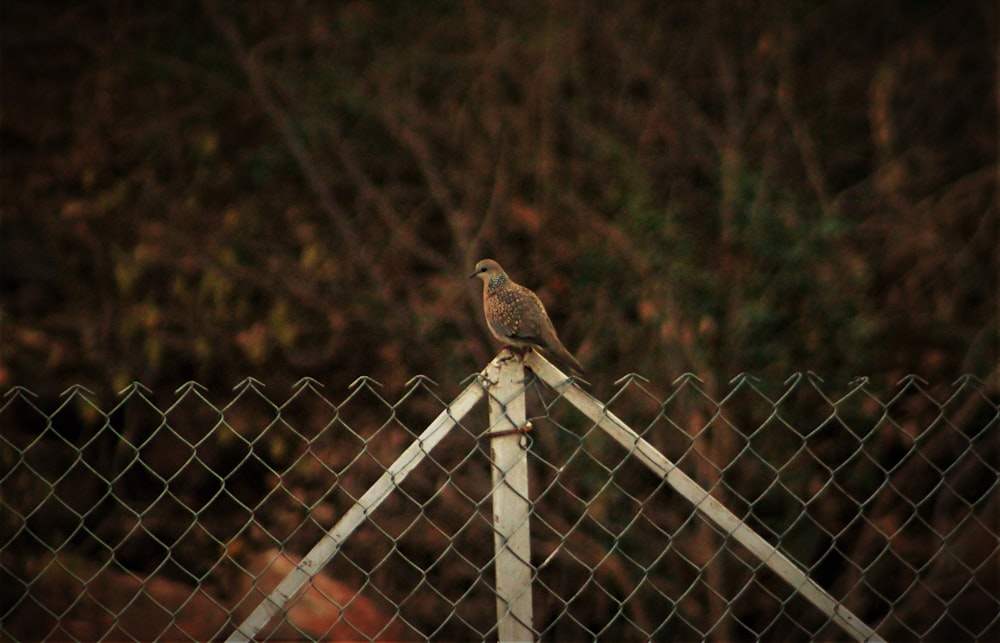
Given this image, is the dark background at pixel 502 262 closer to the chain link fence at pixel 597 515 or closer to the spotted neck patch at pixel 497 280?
the chain link fence at pixel 597 515

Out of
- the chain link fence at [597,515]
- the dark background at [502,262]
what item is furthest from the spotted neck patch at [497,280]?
the dark background at [502,262]

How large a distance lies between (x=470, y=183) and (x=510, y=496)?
360cm

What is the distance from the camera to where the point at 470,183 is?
17.1 ft

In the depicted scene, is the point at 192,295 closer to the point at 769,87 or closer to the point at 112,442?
the point at 112,442

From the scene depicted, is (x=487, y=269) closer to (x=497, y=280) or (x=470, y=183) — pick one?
(x=497, y=280)

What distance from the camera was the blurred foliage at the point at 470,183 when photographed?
489cm

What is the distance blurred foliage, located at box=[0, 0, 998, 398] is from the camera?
193 inches

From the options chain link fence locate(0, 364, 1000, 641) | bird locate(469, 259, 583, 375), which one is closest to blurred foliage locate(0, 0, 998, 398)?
chain link fence locate(0, 364, 1000, 641)

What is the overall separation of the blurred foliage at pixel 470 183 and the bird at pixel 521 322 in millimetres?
1817

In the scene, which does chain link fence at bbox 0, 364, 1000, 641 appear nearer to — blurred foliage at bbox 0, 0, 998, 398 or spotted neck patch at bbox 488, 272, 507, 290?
blurred foliage at bbox 0, 0, 998, 398

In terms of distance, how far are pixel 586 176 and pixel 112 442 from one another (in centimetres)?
281

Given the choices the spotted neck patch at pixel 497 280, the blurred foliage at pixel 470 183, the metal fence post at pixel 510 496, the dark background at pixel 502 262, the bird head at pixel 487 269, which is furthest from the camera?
the blurred foliage at pixel 470 183

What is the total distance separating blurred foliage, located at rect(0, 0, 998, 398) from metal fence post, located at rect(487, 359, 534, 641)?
2992 millimetres

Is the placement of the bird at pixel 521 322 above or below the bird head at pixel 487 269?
below
